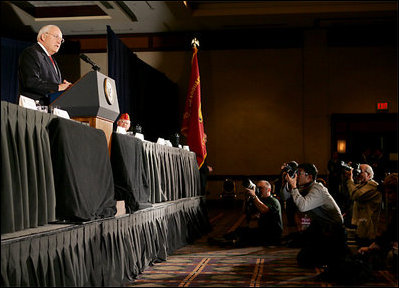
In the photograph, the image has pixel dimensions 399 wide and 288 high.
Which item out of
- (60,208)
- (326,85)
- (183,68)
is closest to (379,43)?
(326,85)

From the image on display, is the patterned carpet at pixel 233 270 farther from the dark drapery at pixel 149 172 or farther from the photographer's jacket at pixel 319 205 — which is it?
the dark drapery at pixel 149 172

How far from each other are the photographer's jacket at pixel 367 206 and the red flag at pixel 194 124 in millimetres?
2686

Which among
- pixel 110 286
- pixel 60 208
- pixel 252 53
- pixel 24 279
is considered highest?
pixel 252 53

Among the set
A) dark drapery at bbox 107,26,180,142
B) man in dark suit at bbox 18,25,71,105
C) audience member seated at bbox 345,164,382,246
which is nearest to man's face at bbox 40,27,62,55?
man in dark suit at bbox 18,25,71,105

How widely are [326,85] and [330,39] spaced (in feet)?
3.43

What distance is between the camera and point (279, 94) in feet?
38.1

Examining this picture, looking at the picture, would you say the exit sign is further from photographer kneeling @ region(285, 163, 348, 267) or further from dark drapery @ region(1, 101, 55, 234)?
dark drapery @ region(1, 101, 55, 234)

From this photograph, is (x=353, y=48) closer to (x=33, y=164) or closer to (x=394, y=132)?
(x=394, y=132)

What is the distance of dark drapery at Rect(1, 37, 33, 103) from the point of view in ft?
36.1

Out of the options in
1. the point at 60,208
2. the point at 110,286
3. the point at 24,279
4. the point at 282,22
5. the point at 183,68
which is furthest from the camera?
the point at 183,68

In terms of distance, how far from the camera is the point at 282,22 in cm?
1104

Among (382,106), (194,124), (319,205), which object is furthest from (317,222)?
(382,106)

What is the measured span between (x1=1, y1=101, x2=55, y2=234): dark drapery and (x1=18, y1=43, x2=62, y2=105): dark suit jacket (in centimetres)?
60

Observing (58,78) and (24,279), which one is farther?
(58,78)
